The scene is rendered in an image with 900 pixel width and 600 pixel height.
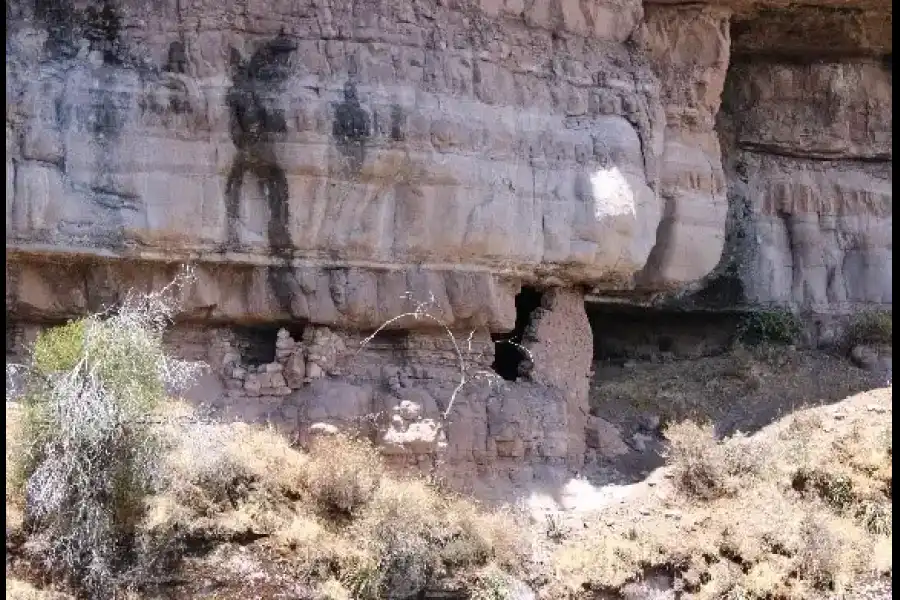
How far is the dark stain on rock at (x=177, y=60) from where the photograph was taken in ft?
45.0

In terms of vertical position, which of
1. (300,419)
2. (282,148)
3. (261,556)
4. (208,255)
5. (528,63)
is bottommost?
(261,556)

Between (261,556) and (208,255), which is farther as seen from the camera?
(208,255)

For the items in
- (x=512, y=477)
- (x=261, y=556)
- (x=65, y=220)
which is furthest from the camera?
(x=512, y=477)

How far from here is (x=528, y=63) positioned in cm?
1502

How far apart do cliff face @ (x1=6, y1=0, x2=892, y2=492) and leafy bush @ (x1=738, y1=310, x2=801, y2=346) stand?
348 centimetres

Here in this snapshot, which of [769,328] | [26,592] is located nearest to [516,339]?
[769,328]

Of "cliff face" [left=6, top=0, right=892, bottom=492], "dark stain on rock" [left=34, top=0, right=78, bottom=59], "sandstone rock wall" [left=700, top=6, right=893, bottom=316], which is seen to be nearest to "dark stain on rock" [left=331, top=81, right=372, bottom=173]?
"cliff face" [left=6, top=0, right=892, bottom=492]

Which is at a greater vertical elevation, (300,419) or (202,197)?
(202,197)

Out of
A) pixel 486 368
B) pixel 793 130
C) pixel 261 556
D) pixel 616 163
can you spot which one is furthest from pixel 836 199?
pixel 261 556

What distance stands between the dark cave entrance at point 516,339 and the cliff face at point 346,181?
1.11 ft

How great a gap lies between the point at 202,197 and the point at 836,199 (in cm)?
913

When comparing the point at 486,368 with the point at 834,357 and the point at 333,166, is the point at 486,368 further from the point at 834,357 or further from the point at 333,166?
the point at 834,357

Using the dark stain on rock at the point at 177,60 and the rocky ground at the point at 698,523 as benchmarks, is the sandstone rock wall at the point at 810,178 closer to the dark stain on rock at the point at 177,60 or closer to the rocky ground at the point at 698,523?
the rocky ground at the point at 698,523

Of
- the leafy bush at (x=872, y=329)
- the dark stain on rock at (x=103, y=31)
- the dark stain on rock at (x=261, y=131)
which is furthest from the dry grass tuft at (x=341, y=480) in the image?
the leafy bush at (x=872, y=329)
